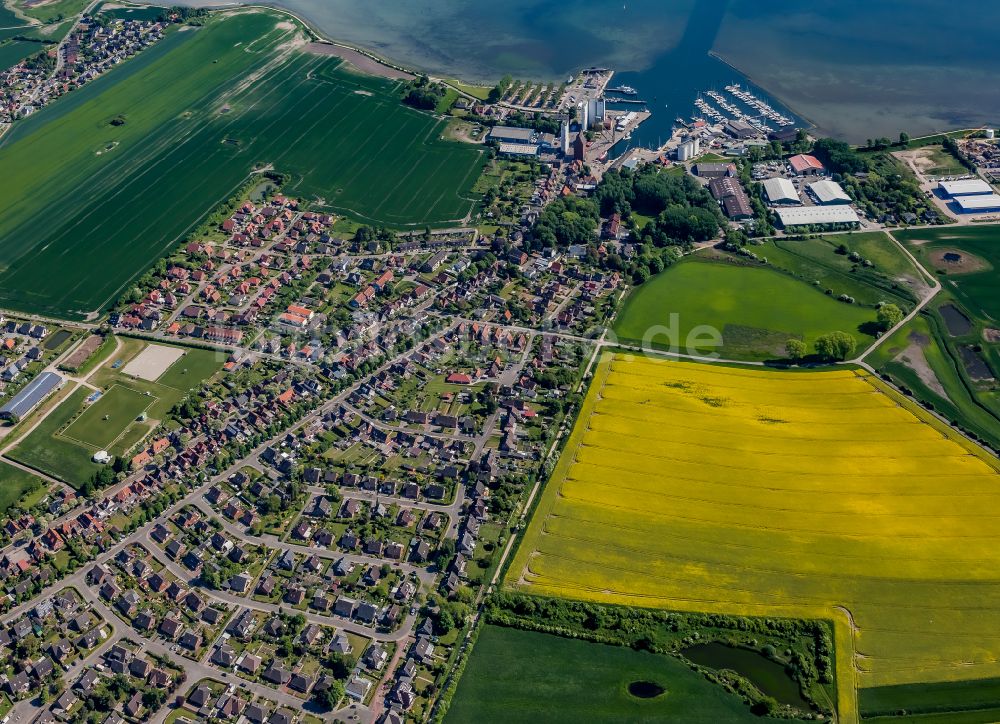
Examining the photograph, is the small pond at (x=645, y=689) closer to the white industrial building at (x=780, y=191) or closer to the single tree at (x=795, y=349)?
the single tree at (x=795, y=349)

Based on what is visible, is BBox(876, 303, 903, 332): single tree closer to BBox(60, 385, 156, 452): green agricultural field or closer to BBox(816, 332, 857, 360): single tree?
BBox(816, 332, 857, 360): single tree

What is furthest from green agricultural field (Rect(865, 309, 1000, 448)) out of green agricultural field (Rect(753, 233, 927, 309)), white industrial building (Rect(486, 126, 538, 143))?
white industrial building (Rect(486, 126, 538, 143))

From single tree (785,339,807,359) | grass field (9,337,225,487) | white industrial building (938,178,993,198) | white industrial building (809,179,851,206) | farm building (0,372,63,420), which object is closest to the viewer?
grass field (9,337,225,487)

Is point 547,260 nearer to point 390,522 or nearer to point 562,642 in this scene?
point 390,522

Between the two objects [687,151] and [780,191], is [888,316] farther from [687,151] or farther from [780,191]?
→ [687,151]

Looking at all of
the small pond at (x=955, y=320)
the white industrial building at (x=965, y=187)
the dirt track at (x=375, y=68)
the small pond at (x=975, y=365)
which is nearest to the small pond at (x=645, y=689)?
the small pond at (x=975, y=365)
